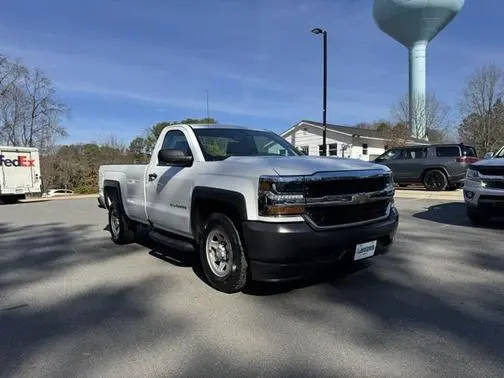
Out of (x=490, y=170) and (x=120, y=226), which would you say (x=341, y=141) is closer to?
(x=490, y=170)

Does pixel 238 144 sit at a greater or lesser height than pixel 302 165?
greater

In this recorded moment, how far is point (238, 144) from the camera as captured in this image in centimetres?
554

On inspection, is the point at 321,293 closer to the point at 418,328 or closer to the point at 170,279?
the point at 418,328

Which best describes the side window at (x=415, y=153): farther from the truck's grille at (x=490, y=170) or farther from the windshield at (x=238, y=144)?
the windshield at (x=238, y=144)

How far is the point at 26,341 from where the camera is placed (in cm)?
351

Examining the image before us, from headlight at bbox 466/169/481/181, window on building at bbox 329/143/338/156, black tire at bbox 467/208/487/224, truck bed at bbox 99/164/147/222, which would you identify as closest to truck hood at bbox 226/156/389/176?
truck bed at bbox 99/164/147/222

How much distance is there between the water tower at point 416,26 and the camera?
127 feet

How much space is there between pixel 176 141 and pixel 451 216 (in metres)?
7.17

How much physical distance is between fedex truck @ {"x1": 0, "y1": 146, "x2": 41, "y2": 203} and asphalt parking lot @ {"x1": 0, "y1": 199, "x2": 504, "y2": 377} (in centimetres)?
1566

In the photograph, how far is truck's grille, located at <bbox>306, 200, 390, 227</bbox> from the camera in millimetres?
3994

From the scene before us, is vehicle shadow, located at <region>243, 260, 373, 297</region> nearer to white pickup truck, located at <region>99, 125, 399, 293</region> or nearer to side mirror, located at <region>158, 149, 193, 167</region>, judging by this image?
white pickup truck, located at <region>99, 125, 399, 293</region>

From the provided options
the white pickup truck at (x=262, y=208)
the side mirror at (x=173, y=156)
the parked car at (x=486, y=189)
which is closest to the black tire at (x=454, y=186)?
the parked car at (x=486, y=189)

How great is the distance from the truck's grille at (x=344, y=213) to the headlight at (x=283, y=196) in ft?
0.45

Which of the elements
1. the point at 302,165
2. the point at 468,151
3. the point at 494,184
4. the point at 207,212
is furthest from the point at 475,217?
the point at 468,151
